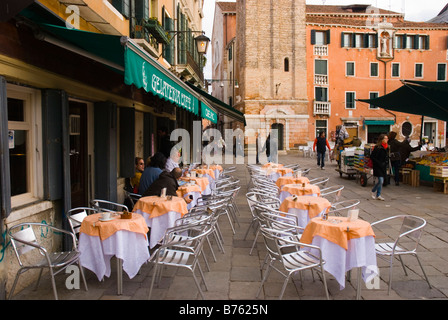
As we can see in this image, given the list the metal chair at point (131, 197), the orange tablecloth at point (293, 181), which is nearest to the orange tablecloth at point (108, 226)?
the metal chair at point (131, 197)

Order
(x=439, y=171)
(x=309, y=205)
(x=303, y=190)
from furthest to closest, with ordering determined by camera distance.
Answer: (x=439, y=171), (x=303, y=190), (x=309, y=205)

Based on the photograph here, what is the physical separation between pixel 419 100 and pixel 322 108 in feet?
61.8

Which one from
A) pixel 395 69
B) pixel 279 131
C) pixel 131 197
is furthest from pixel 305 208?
pixel 395 69

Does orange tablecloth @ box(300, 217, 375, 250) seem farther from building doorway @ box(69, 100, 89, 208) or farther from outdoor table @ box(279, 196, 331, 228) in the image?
building doorway @ box(69, 100, 89, 208)

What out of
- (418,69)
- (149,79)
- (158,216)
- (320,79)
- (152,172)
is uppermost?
(418,69)

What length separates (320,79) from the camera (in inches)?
1252

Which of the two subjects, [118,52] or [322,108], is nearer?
[118,52]

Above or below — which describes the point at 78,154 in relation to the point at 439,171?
above

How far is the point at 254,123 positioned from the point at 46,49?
→ 25748 millimetres

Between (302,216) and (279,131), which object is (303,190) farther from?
(279,131)

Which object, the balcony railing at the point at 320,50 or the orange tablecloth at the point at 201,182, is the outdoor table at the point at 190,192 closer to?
the orange tablecloth at the point at 201,182

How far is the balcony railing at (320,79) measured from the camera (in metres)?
31.8

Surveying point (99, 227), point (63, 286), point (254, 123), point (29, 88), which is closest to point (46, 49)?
point (29, 88)
